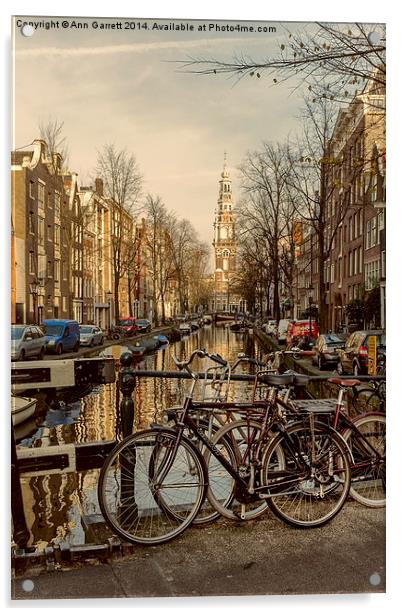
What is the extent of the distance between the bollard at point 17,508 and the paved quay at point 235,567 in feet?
0.68

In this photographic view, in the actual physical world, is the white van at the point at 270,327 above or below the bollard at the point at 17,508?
above

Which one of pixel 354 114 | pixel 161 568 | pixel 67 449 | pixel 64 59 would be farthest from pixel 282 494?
pixel 64 59

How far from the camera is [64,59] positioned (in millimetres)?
3500

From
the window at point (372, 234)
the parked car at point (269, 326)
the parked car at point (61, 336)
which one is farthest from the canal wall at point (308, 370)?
the parked car at point (61, 336)

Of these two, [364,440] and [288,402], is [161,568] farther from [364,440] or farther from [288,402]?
[364,440]

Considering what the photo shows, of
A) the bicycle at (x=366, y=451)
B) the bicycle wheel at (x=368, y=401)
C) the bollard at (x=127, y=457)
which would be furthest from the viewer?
the bicycle wheel at (x=368, y=401)

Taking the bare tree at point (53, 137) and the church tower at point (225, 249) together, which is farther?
the church tower at point (225, 249)

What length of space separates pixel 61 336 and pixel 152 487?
3.75 feet

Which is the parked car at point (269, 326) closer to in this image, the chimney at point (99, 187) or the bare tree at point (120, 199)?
the bare tree at point (120, 199)

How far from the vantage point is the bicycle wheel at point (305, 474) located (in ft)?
11.4

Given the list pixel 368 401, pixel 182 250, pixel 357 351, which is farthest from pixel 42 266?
pixel 368 401

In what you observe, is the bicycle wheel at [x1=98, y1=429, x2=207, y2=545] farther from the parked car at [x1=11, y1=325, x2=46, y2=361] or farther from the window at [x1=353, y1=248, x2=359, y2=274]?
the window at [x1=353, y1=248, x2=359, y2=274]

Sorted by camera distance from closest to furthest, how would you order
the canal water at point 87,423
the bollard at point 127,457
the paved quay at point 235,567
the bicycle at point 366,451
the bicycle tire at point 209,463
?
the paved quay at point 235,567 < the bollard at point 127,457 < the bicycle tire at point 209,463 < the canal water at point 87,423 < the bicycle at point 366,451

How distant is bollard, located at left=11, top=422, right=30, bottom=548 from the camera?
3.32m
